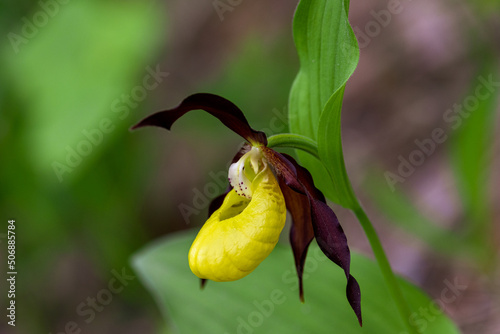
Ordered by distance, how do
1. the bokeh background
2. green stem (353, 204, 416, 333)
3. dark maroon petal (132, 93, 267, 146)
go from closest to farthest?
dark maroon petal (132, 93, 267, 146)
green stem (353, 204, 416, 333)
the bokeh background

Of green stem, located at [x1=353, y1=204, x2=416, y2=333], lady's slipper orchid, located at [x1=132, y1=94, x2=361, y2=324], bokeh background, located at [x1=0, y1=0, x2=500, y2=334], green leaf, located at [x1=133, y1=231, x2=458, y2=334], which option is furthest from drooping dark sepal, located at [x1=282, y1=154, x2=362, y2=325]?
bokeh background, located at [x1=0, y1=0, x2=500, y2=334]

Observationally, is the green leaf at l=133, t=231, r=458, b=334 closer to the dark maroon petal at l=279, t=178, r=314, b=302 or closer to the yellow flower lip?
the dark maroon petal at l=279, t=178, r=314, b=302

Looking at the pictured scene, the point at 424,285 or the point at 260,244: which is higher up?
the point at 260,244

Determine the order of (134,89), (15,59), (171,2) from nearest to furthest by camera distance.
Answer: (15,59)
(134,89)
(171,2)

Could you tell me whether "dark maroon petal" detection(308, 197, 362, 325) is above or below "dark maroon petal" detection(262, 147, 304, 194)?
below

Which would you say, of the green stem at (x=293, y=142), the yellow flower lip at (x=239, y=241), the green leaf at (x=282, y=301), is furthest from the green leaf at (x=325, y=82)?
the green leaf at (x=282, y=301)

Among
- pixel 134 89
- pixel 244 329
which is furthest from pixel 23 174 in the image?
pixel 244 329

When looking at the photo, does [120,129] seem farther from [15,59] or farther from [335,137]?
[335,137]
